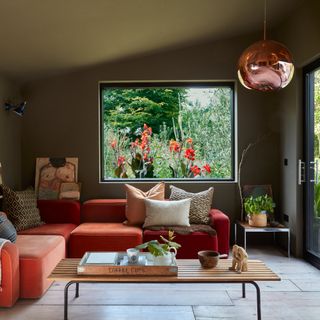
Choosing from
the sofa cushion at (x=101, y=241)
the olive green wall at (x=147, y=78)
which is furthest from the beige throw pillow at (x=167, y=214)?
the olive green wall at (x=147, y=78)

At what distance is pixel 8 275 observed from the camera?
8.91 ft

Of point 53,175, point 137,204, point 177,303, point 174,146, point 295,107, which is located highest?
point 295,107

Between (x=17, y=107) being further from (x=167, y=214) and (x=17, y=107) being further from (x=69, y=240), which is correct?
(x=167, y=214)

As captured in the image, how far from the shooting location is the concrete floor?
2.66m

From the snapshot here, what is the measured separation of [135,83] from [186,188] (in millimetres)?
1658

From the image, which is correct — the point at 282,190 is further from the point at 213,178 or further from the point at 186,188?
the point at 186,188

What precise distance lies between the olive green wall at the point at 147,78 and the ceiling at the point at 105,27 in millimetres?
217

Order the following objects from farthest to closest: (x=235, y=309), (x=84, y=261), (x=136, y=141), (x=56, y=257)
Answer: (x=136, y=141)
(x=56, y=257)
(x=235, y=309)
(x=84, y=261)

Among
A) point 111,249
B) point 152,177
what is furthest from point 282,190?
point 111,249

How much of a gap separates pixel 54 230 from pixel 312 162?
3.02 metres

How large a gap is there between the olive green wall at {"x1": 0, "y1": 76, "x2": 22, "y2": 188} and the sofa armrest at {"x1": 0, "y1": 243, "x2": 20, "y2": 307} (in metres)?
1.87

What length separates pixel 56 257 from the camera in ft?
11.0

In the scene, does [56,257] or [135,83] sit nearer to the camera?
[56,257]

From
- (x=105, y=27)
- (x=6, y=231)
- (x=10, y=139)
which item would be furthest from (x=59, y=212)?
(x=105, y=27)
